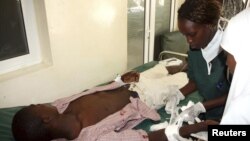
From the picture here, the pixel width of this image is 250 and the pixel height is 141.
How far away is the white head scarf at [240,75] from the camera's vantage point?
2.75ft

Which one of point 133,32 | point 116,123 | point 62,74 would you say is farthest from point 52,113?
point 133,32

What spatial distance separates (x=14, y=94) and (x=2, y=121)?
269 mm

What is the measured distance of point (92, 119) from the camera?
160cm

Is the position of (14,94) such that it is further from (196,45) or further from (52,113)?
(196,45)

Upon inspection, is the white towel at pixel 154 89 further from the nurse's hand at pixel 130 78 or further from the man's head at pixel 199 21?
the man's head at pixel 199 21

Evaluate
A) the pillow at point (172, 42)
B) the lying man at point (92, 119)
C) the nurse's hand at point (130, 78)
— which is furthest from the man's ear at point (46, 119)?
the pillow at point (172, 42)

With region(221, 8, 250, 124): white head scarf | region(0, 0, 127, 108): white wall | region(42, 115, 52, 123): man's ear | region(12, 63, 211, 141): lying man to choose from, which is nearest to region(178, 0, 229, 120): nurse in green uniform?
region(12, 63, 211, 141): lying man

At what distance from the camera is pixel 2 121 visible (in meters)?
1.73

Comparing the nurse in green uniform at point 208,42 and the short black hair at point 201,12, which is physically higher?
the short black hair at point 201,12

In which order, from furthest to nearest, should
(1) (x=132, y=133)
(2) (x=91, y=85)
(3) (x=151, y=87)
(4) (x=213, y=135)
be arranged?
(2) (x=91, y=85) → (3) (x=151, y=87) → (1) (x=132, y=133) → (4) (x=213, y=135)

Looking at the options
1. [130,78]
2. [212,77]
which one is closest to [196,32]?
[212,77]

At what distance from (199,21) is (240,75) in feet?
2.02

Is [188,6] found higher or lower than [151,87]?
higher

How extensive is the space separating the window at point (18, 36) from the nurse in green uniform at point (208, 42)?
1233 millimetres
